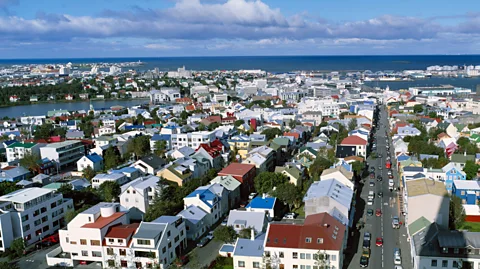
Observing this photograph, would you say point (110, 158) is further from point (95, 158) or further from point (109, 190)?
point (109, 190)

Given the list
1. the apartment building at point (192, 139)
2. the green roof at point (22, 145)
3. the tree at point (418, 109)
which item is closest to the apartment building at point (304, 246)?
the apartment building at point (192, 139)

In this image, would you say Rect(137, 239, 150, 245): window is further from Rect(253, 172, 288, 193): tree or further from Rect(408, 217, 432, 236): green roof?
Rect(408, 217, 432, 236): green roof

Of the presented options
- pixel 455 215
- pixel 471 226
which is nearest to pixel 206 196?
pixel 455 215

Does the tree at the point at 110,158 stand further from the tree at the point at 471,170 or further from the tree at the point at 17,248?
the tree at the point at 471,170

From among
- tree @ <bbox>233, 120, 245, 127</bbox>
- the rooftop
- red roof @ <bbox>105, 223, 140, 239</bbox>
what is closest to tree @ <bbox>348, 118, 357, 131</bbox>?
tree @ <bbox>233, 120, 245, 127</bbox>

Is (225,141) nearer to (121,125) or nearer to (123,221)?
(121,125)

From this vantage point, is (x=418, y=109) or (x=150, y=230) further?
(x=418, y=109)

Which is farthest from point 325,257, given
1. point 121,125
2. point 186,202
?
point 121,125
